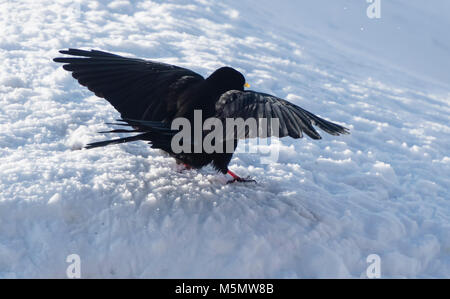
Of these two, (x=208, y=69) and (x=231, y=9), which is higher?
(x=231, y=9)

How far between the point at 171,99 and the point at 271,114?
0.98 m

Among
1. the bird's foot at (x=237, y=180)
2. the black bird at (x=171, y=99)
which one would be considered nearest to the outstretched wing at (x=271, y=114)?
the black bird at (x=171, y=99)

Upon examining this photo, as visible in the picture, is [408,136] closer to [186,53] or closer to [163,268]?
[186,53]

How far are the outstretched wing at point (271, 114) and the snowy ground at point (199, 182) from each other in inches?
25.8

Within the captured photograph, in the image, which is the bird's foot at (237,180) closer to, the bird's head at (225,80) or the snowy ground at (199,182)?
the snowy ground at (199,182)

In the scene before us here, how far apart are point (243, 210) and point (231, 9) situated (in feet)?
23.1

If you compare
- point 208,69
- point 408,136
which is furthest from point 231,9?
point 408,136

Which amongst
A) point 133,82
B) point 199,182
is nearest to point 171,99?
point 133,82

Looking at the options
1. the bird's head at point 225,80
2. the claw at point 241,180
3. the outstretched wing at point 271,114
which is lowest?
the claw at point 241,180

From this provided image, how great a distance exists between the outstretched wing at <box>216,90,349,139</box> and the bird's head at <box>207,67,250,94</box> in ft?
1.17

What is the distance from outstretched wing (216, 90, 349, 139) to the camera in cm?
303

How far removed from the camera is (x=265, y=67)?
7188 mm

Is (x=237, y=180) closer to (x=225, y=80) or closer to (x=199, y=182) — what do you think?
(x=199, y=182)

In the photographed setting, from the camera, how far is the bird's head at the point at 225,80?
387 cm
